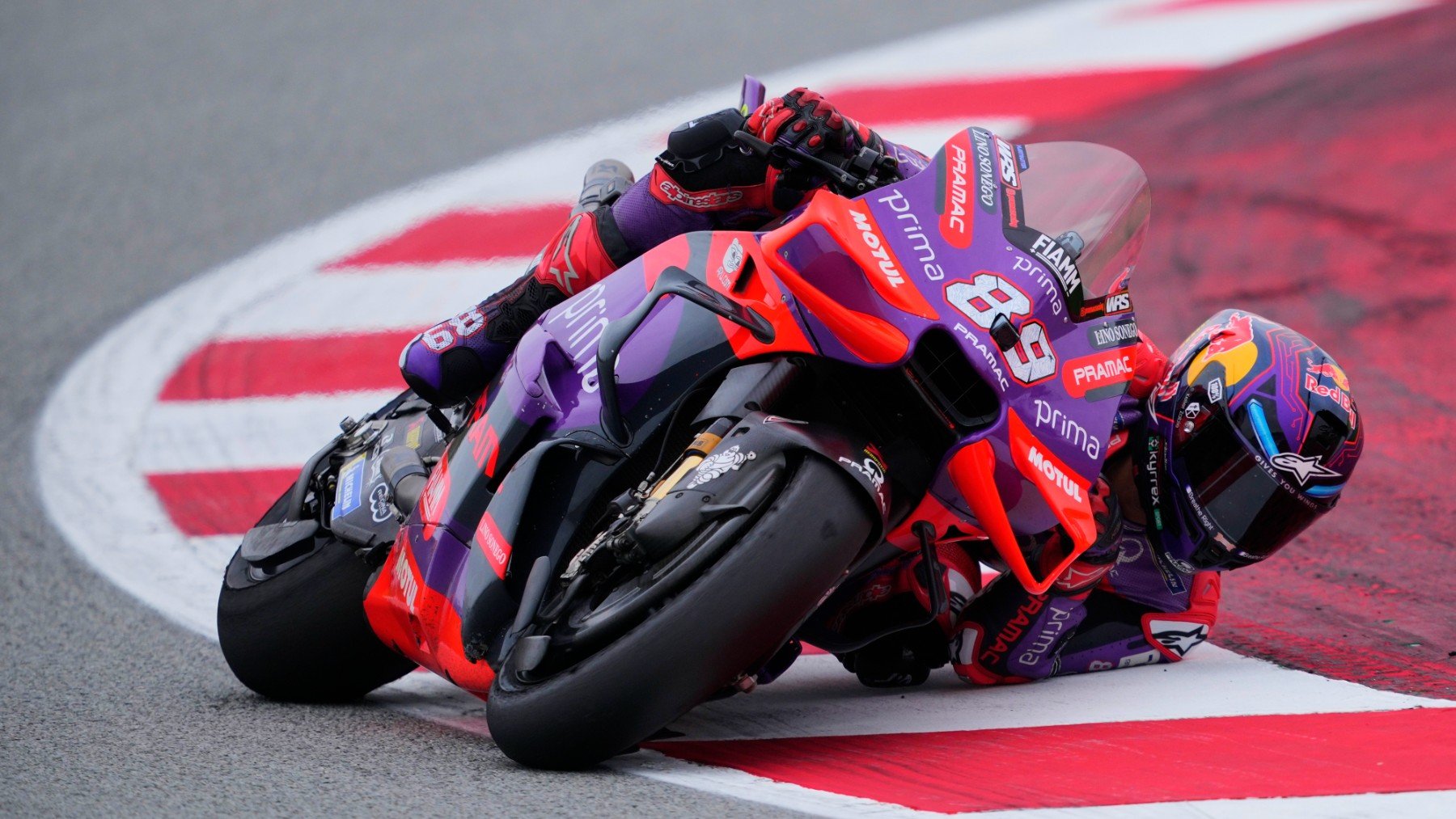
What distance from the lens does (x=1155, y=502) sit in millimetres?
3457

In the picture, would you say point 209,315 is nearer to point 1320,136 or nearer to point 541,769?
point 541,769

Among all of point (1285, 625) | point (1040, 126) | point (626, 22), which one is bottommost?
point (1285, 625)

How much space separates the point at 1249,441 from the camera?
10.7 feet

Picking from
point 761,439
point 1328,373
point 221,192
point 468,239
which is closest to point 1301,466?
point 1328,373

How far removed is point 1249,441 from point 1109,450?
329mm

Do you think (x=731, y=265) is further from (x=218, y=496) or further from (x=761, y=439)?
(x=218, y=496)

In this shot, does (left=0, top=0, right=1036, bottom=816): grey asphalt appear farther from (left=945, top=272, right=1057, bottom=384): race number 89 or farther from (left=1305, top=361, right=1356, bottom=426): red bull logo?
(left=1305, top=361, right=1356, bottom=426): red bull logo

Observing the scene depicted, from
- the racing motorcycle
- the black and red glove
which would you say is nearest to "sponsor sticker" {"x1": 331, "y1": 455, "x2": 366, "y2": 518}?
the racing motorcycle

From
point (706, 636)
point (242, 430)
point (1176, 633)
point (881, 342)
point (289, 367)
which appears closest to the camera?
point (706, 636)

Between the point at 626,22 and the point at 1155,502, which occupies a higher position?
the point at 626,22

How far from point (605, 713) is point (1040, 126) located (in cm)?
530

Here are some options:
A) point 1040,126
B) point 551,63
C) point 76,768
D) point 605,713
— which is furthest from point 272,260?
point 605,713

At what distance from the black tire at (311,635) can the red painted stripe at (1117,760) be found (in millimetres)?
817

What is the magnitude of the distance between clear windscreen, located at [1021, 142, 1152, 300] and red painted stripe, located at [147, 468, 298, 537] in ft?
9.13
